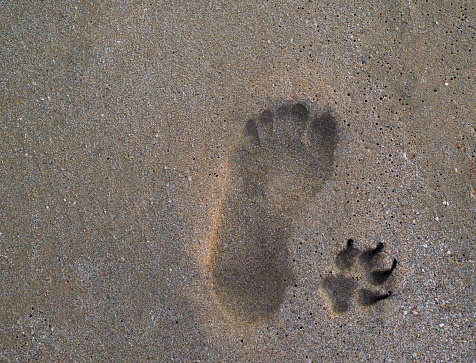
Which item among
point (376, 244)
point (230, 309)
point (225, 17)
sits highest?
point (225, 17)

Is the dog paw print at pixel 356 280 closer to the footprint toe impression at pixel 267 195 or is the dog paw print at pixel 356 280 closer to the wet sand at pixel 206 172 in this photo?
the wet sand at pixel 206 172

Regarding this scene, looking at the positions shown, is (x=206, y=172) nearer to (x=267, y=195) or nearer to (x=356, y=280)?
(x=267, y=195)

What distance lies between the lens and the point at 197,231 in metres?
1.93

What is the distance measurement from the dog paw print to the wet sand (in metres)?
0.05

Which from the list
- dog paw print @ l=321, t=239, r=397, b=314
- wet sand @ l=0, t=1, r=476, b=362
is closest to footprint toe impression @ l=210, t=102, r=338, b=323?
wet sand @ l=0, t=1, r=476, b=362

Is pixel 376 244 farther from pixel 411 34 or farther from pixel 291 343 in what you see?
pixel 411 34

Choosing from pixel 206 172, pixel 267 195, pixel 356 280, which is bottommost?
pixel 356 280

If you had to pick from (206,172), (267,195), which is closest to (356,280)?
(267,195)

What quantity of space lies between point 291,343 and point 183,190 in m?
1.18

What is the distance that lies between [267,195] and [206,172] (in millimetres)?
421

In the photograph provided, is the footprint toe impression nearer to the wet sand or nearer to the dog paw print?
the wet sand

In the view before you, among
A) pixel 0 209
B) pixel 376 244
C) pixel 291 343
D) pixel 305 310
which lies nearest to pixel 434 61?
pixel 376 244

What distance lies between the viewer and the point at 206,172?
1948mm

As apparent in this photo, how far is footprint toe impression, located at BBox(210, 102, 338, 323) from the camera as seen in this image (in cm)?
192
